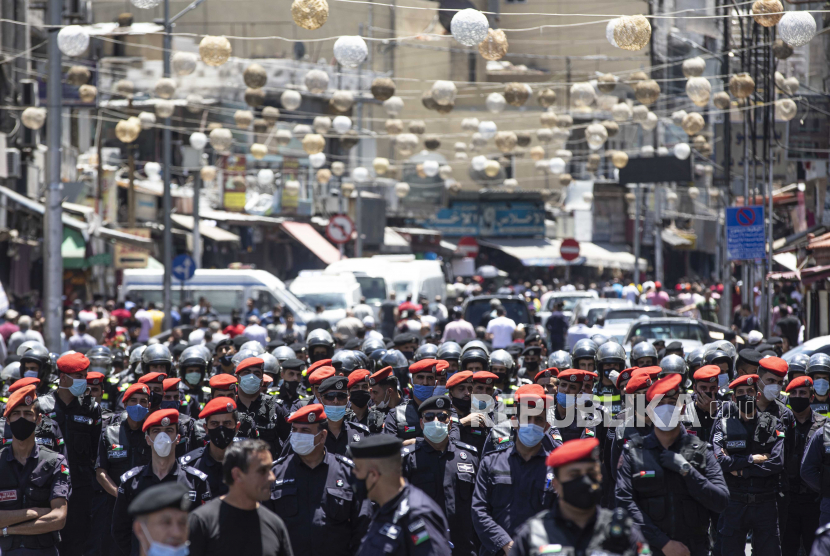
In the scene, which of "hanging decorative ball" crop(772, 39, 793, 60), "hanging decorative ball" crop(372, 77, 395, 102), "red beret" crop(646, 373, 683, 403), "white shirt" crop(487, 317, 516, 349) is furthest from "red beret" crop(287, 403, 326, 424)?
"hanging decorative ball" crop(772, 39, 793, 60)

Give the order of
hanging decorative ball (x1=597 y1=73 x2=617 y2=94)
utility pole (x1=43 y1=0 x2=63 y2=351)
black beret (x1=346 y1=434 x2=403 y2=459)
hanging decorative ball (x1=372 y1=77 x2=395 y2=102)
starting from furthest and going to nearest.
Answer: hanging decorative ball (x1=597 y1=73 x2=617 y2=94) → hanging decorative ball (x1=372 y1=77 x2=395 y2=102) → utility pole (x1=43 y1=0 x2=63 y2=351) → black beret (x1=346 y1=434 x2=403 y2=459)

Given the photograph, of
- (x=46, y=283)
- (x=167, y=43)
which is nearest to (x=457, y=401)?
(x=46, y=283)

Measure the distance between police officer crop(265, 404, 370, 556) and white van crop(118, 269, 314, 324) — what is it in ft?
53.1

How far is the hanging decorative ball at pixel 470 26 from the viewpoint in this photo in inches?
478

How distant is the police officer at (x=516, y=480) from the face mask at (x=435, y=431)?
1.38 feet

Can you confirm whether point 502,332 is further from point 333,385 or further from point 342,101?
point 333,385

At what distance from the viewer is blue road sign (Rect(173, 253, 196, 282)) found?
2239cm

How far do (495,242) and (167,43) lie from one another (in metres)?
31.1

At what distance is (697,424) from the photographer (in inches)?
332

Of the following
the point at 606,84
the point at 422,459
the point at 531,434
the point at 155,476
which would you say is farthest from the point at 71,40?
the point at 531,434

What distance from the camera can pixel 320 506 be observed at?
6.59 metres

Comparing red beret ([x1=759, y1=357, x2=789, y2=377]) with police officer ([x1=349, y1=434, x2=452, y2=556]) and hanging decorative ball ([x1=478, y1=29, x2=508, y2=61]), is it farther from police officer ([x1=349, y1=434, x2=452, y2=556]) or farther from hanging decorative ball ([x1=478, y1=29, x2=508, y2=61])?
hanging decorative ball ([x1=478, y1=29, x2=508, y2=61])

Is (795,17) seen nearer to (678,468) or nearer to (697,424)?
(697,424)

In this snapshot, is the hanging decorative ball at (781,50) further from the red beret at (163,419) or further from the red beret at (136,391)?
the red beret at (163,419)
